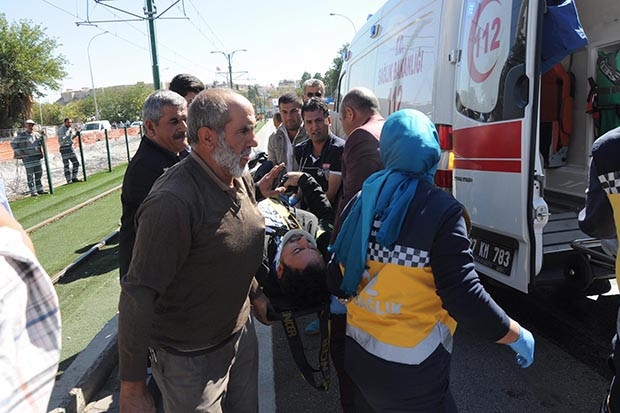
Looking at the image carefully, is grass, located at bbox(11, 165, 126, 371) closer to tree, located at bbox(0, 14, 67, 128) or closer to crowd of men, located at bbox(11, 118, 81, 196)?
crowd of men, located at bbox(11, 118, 81, 196)

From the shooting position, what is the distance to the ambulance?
291 cm

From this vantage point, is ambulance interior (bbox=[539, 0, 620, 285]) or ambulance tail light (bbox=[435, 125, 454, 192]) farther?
ambulance interior (bbox=[539, 0, 620, 285])

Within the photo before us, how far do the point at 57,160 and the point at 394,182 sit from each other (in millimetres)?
13536

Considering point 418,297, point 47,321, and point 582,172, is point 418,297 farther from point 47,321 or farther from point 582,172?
point 582,172

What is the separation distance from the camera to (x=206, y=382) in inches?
77.4

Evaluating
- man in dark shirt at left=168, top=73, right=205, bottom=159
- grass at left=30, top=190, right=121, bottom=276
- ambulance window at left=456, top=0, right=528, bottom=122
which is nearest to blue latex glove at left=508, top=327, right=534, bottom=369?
ambulance window at left=456, top=0, right=528, bottom=122

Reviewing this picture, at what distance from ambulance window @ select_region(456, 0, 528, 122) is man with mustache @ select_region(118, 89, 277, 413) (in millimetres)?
1871

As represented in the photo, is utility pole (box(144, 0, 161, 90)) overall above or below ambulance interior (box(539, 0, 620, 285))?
above

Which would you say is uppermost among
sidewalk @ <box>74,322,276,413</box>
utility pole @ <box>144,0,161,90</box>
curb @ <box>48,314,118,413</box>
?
utility pole @ <box>144,0,161,90</box>

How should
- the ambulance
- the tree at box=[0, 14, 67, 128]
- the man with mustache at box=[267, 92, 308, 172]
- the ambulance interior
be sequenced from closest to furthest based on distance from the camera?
1. the ambulance
2. the ambulance interior
3. the man with mustache at box=[267, 92, 308, 172]
4. the tree at box=[0, 14, 67, 128]

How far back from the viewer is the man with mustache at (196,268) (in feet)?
5.43

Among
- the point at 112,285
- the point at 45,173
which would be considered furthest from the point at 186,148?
the point at 45,173

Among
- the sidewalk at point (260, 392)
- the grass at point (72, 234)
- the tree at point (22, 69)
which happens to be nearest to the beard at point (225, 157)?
the sidewalk at point (260, 392)

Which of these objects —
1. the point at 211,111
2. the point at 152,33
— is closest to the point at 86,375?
the point at 211,111
